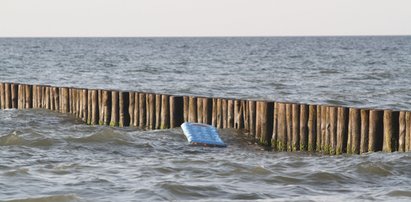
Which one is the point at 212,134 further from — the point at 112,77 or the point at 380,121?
the point at 112,77

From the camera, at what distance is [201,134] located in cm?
1555

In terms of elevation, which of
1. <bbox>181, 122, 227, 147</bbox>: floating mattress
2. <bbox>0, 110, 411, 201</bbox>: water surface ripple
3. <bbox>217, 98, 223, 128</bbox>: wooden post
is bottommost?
<bbox>0, 110, 411, 201</bbox>: water surface ripple

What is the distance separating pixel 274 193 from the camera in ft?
36.6

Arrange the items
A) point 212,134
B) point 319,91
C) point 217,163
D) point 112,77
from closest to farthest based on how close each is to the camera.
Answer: point 217,163, point 212,134, point 319,91, point 112,77

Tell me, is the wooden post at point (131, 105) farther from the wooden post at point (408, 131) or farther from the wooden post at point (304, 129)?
the wooden post at point (408, 131)

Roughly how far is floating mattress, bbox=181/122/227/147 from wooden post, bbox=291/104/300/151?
4.04 feet

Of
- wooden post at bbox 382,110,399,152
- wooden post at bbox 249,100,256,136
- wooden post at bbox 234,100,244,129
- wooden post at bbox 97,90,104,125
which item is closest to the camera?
wooden post at bbox 382,110,399,152

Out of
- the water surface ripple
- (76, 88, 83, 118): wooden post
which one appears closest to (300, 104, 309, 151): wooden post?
the water surface ripple

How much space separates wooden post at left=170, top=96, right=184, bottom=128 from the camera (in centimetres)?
1702

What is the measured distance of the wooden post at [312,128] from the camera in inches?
573

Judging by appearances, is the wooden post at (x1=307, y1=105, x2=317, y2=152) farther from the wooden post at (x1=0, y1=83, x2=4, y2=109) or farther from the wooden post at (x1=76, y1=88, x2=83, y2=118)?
the wooden post at (x1=0, y1=83, x2=4, y2=109)

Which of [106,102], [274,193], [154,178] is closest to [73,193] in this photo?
[154,178]

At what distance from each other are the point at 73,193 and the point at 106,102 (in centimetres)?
767

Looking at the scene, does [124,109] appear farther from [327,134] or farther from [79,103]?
[327,134]
